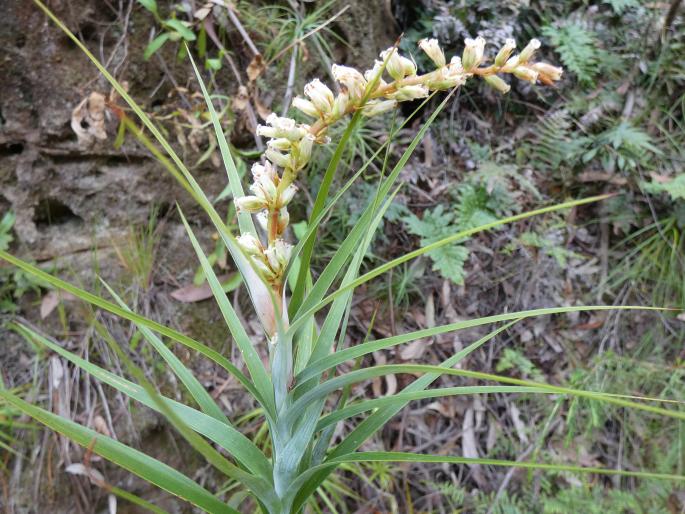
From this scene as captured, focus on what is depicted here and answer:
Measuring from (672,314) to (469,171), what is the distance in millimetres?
1055

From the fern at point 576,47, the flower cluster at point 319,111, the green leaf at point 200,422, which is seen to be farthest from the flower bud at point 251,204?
the fern at point 576,47

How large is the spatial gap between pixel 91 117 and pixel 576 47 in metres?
2.04

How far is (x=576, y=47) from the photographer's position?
2.26 meters

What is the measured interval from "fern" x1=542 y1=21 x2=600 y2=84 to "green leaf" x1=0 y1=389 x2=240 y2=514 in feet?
7.39

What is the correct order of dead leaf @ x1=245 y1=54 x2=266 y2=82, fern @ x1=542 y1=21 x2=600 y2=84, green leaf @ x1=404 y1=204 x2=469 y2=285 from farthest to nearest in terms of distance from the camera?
fern @ x1=542 y1=21 x2=600 y2=84
green leaf @ x1=404 y1=204 x2=469 y2=285
dead leaf @ x1=245 y1=54 x2=266 y2=82

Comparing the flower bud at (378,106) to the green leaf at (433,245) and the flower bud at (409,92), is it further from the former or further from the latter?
the green leaf at (433,245)

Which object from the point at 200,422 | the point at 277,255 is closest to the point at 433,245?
the point at 277,255

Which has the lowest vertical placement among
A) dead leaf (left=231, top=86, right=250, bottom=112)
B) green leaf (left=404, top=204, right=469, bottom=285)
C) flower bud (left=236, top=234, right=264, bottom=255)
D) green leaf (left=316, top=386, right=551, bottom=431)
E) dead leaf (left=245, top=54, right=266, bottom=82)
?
green leaf (left=404, top=204, right=469, bottom=285)

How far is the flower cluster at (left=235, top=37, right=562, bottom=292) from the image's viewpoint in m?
0.63

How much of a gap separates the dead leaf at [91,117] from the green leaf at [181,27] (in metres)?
0.34

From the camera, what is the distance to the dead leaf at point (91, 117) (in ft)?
5.19

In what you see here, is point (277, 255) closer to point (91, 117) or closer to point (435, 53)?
point (435, 53)

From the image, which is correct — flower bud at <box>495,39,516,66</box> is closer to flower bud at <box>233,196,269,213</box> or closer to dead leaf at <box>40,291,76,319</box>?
flower bud at <box>233,196,269,213</box>

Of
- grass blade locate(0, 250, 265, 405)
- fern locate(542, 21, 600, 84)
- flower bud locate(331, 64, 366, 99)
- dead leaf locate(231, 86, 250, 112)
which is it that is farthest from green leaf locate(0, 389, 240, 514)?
fern locate(542, 21, 600, 84)
